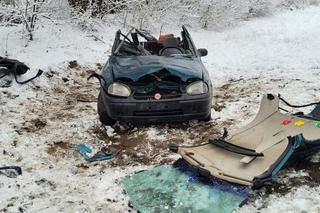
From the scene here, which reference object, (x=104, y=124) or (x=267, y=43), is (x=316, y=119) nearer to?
(x=104, y=124)

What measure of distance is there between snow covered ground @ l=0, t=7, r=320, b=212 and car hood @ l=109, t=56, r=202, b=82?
2.48 feet

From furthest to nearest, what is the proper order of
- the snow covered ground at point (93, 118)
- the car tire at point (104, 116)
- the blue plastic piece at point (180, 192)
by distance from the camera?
the car tire at point (104, 116) < the snow covered ground at point (93, 118) < the blue plastic piece at point (180, 192)

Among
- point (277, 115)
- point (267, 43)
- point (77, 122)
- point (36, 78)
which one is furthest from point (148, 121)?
point (267, 43)

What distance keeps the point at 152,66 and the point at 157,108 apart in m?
0.65

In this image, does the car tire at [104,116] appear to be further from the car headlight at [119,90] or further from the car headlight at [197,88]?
the car headlight at [197,88]

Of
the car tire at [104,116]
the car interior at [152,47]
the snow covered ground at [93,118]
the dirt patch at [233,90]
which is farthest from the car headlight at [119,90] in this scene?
the dirt patch at [233,90]

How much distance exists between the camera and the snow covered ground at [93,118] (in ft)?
14.5

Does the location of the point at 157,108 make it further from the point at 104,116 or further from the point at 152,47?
the point at 152,47

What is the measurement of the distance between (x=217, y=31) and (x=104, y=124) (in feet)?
30.8

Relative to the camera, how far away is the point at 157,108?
5980mm

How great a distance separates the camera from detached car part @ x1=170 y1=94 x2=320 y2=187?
449 centimetres

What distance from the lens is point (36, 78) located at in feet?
26.6

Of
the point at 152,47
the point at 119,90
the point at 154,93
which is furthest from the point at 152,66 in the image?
the point at 152,47

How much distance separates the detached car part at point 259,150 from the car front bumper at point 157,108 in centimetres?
80
